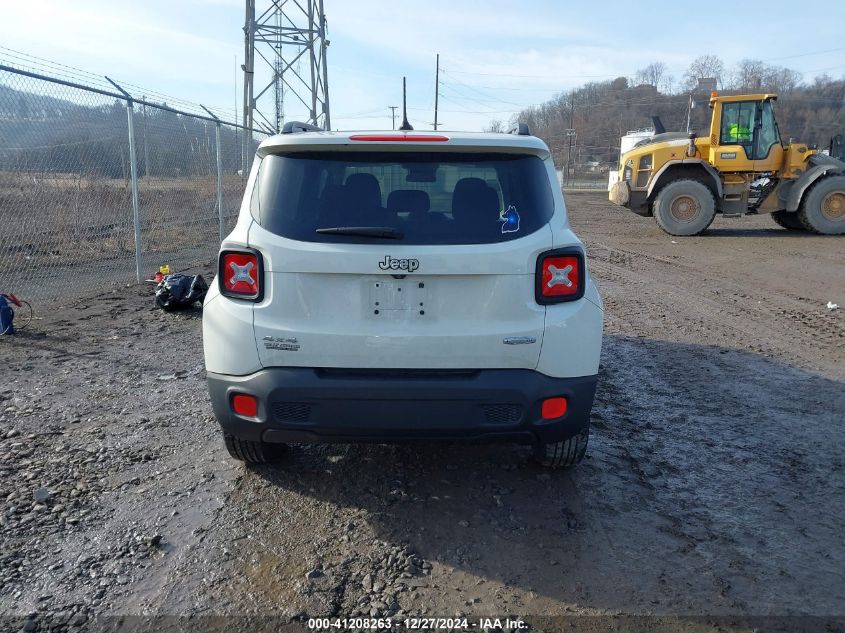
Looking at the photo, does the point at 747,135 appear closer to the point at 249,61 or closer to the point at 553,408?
the point at 249,61

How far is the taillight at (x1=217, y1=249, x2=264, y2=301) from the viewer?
3.00 meters

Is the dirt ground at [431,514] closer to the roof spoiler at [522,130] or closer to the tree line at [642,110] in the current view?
the roof spoiler at [522,130]

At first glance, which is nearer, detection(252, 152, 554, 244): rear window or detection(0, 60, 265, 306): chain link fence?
detection(252, 152, 554, 244): rear window

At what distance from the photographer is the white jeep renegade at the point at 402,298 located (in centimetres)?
294

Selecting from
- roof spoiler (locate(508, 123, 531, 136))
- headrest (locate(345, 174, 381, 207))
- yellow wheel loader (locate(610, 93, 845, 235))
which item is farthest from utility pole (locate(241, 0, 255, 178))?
headrest (locate(345, 174, 381, 207))

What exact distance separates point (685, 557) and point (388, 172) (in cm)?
224

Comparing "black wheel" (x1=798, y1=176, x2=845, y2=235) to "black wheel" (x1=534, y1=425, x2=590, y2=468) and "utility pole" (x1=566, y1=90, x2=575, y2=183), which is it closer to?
"black wheel" (x1=534, y1=425, x2=590, y2=468)

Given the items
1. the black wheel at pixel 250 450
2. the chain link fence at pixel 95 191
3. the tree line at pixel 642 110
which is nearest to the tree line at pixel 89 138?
the chain link fence at pixel 95 191

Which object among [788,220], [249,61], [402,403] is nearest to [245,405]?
[402,403]

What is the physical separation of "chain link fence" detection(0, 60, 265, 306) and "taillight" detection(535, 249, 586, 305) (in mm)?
5581

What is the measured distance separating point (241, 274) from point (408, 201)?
0.87 meters

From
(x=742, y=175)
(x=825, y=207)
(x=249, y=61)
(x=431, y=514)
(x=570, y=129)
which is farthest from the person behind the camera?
(x=570, y=129)

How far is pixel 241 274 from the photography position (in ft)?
→ 9.97

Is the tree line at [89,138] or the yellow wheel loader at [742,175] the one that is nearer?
the tree line at [89,138]
